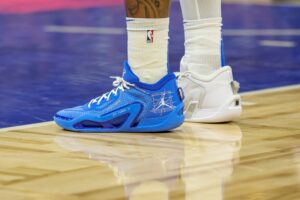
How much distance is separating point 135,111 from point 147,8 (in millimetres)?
253

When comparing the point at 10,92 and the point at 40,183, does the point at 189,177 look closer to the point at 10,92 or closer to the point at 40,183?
the point at 40,183

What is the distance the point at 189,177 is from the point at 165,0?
2.09 ft

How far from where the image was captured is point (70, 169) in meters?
2.01

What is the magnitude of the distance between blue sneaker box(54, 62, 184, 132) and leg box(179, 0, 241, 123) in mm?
177

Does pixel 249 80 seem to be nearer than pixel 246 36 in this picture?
Yes

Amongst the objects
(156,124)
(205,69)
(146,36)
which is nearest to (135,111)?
(156,124)

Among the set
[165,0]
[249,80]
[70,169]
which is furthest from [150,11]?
[249,80]

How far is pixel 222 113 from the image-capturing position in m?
2.60

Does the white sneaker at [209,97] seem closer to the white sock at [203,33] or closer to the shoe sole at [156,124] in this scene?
the white sock at [203,33]

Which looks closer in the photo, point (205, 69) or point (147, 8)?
point (147, 8)

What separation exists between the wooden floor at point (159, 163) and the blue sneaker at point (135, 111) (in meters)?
0.03

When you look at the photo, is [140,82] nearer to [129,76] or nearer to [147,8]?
[129,76]

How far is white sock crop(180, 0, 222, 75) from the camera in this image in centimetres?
262

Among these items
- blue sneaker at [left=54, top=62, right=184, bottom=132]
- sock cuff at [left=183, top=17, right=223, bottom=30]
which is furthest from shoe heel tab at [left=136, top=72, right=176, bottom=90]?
sock cuff at [left=183, top=17, right=223, bottom=30]
